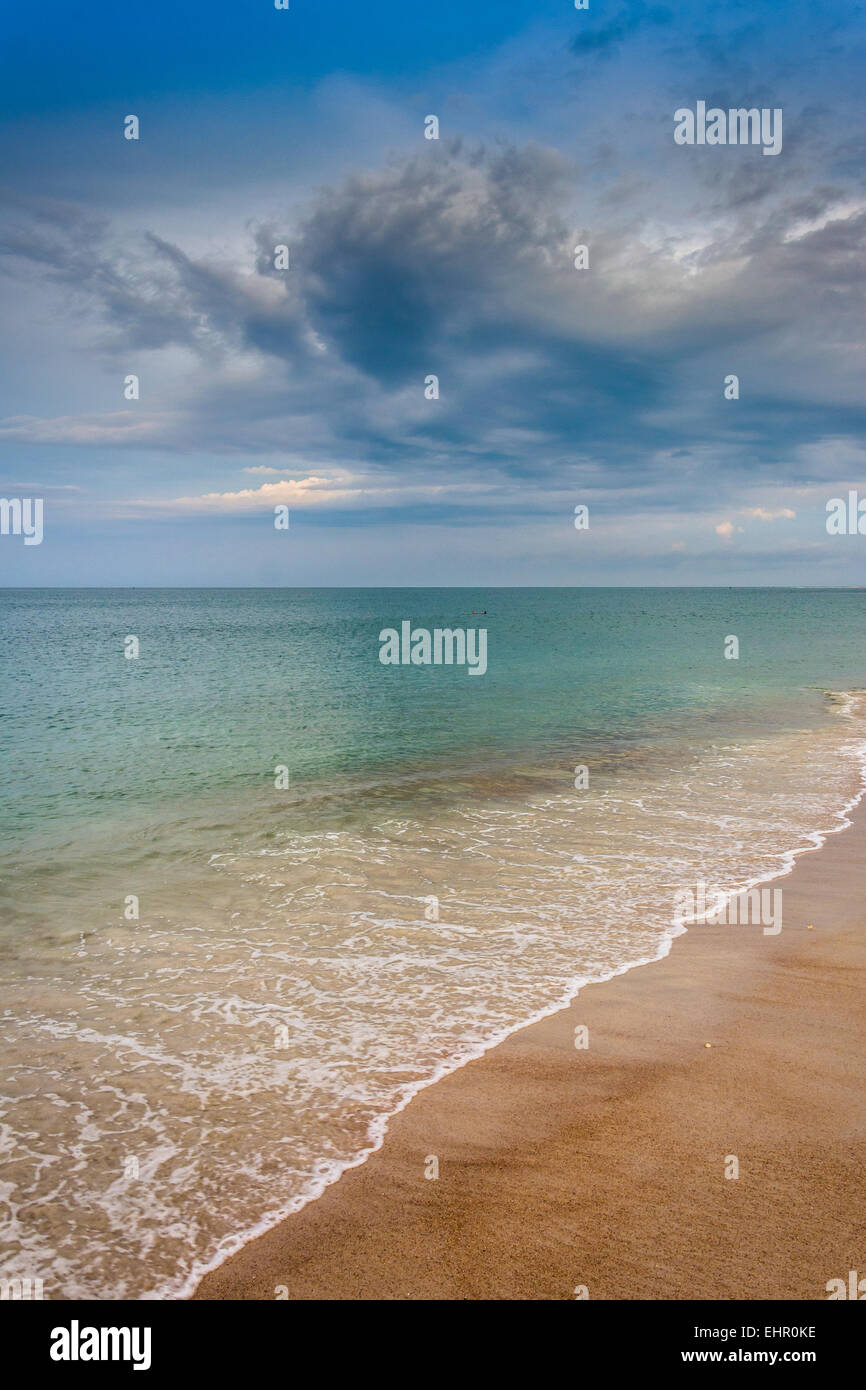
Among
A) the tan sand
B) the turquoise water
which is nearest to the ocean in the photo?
the turquoise water

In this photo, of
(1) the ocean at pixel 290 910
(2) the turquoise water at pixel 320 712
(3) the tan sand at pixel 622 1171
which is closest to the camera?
(3) the tan sand at pixel 622 1171

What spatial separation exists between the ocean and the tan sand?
44cm

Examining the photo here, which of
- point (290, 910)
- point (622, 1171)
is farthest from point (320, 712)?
point (622, 1171)

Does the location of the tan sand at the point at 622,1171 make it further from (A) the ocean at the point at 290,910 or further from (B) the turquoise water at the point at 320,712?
(B) the turquoise water at the point at 320,712

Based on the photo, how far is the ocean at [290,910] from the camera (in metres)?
5.59

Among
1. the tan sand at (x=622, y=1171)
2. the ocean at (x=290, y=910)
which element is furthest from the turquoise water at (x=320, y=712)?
the tan sand at (x=622, y=1171)

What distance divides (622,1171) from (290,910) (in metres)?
6.38

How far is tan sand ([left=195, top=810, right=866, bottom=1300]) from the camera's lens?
14.8 ft

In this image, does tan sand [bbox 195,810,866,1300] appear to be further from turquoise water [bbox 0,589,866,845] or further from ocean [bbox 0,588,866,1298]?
turquoise water [bbox 0,589,866,845]

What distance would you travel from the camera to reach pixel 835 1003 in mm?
7852

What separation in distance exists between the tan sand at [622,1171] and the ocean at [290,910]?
444 millimetres

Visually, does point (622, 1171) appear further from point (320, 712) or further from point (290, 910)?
point (320, 712)

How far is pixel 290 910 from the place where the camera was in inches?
426
